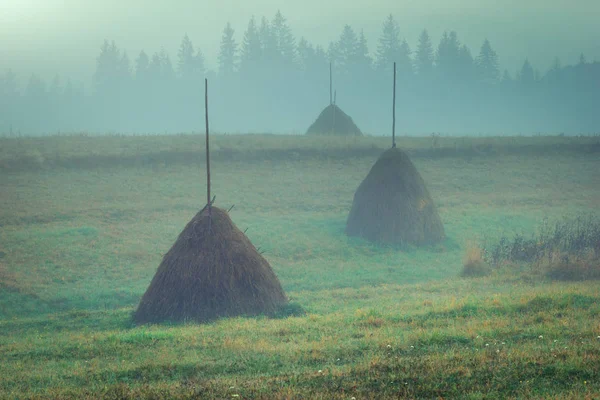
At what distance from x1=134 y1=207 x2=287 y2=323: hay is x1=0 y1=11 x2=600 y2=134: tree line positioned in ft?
267

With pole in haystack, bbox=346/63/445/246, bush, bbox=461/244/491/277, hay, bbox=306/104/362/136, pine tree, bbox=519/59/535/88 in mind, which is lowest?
bush, bbox=461/244/491/277

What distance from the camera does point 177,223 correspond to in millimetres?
26000

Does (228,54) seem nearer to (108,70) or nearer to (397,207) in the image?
(108,70)

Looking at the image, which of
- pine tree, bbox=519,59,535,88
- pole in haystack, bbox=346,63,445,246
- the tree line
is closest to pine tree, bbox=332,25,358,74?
the tree line

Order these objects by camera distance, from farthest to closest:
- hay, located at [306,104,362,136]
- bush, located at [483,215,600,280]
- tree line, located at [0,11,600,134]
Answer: tree line, located at [0,11,600,134], hay, located at [306,104,362,136], bush, located at [483,215,600,280]

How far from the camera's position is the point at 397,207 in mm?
24297

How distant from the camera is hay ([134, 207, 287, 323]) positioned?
13.7 meters

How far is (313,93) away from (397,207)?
7948cm

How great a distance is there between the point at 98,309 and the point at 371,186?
37.7ft

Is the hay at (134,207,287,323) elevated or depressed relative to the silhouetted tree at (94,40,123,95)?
depressed

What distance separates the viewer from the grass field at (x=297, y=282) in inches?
321

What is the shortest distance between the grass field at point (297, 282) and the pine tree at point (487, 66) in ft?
224

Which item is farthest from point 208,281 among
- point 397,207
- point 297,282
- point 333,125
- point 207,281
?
point 333,125

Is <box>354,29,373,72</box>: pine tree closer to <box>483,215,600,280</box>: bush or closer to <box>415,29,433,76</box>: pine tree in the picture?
<box>415,29,433,76</box>: pine tree
